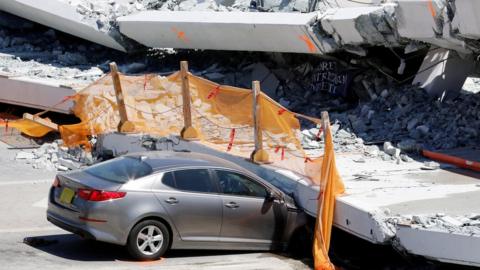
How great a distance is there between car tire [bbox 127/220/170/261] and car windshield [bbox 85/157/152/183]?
0.63m

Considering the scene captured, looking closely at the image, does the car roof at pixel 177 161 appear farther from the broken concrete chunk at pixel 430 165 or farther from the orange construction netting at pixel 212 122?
the broken concrete chunk at pixel 430 165

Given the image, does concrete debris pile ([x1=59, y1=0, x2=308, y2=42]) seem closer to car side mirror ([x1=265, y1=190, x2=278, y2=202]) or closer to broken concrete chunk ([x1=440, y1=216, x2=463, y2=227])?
car side mirror ([x1=265, y1=190, x2=278, y2=202])

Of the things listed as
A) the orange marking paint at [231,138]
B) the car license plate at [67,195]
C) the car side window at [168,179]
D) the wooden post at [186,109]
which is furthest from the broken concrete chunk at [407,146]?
the car license plate at [67,195]

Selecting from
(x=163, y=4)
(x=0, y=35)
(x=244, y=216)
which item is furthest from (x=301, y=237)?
(x=0, y=35)

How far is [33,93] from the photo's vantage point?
2109 centimetres

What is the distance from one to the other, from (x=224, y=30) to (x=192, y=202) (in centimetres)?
965

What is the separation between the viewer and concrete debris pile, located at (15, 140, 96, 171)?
60.6 feet

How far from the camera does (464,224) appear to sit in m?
10.1

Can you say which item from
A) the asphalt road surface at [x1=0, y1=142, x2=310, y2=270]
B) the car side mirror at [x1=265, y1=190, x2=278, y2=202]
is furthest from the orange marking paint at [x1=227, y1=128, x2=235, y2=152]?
the asphalt road surface at [x1=0, y1=142, x2=310, y2=270]

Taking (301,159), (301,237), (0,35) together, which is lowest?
(301,237)

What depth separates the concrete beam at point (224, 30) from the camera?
62.5ft

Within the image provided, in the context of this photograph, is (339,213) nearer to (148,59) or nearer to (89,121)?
(89,121)

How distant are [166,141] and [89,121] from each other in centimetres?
313

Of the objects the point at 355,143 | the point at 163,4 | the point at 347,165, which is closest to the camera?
the point at 347,165
